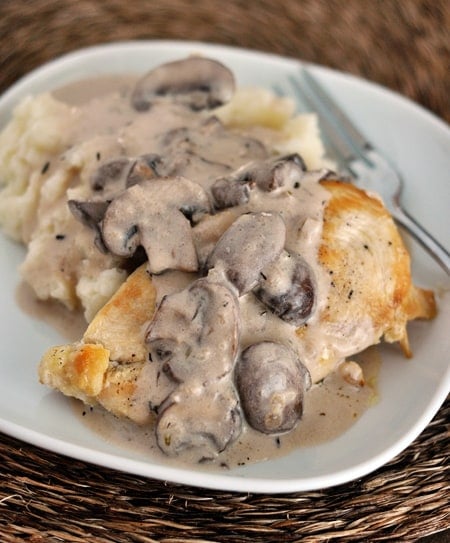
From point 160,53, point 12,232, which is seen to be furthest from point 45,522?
point 160,53

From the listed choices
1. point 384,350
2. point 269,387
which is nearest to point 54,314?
point 269,387

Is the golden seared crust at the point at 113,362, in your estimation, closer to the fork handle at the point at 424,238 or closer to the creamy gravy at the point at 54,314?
the creamy gravy at the point at 54,314

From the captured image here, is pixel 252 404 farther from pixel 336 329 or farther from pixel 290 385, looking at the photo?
pixel 336 329

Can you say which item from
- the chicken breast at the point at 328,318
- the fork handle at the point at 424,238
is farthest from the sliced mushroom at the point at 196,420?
the fork handle at the point at 424,238

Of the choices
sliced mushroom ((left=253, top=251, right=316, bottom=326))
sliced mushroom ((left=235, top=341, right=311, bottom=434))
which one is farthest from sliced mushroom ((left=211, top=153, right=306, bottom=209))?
sliced mushroom ((left=235, top=341, right=311, bottom=434))

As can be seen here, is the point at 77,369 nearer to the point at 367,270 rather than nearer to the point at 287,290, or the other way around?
the point at 287,290
